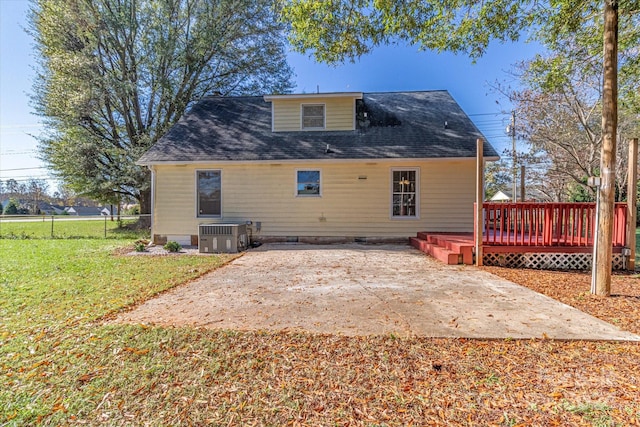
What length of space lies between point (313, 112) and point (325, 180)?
2845 millimetres

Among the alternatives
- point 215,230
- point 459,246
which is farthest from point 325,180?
point 459,246

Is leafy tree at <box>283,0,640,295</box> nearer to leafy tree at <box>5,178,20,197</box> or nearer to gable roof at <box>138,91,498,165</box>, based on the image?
gable roof at <box>138,91,498,165</box>

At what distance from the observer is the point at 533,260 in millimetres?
6430

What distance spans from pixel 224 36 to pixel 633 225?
16.7 meters

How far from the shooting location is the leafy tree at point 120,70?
12.9 metres

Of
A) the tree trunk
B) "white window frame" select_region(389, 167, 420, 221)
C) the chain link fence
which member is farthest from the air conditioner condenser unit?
the tree trunk

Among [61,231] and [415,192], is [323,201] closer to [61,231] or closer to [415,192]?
[415,192]

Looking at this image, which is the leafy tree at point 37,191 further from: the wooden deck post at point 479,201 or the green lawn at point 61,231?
the wooden deck post at point 479,201

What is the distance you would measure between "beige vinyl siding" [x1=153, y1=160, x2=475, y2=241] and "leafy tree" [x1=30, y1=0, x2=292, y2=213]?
499 centimetres

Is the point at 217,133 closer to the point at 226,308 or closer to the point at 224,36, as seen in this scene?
the point at 224,36

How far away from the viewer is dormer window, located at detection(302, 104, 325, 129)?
10.6m

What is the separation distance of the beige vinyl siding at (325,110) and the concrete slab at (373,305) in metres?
6.03

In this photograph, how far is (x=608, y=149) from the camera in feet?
14.3

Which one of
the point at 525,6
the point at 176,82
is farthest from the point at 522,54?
the point at 176,82
